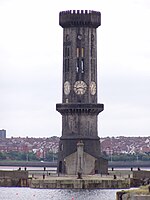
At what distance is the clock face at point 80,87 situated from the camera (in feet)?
445

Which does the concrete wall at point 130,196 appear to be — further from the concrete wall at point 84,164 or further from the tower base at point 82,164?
the concrete wall at point 84,164

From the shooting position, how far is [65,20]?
449ft

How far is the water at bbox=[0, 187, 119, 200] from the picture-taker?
109 m

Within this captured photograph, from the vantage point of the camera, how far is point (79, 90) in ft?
446

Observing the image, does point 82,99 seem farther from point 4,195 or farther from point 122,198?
point 122,198

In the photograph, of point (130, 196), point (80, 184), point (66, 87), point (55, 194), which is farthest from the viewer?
point (66, 87)

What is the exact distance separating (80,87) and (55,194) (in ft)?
76.7

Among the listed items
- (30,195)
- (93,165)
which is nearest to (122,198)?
(30,195)

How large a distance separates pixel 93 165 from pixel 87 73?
842cm

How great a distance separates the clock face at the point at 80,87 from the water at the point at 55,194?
14232mm

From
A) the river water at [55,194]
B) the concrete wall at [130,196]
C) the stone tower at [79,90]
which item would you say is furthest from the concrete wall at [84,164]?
the concrete wall at [130,196]

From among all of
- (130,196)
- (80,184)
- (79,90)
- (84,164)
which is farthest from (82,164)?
(130,196)

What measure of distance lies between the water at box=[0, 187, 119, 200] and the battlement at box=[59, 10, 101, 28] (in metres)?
18.6

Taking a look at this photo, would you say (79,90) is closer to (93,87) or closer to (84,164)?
(93,87)
